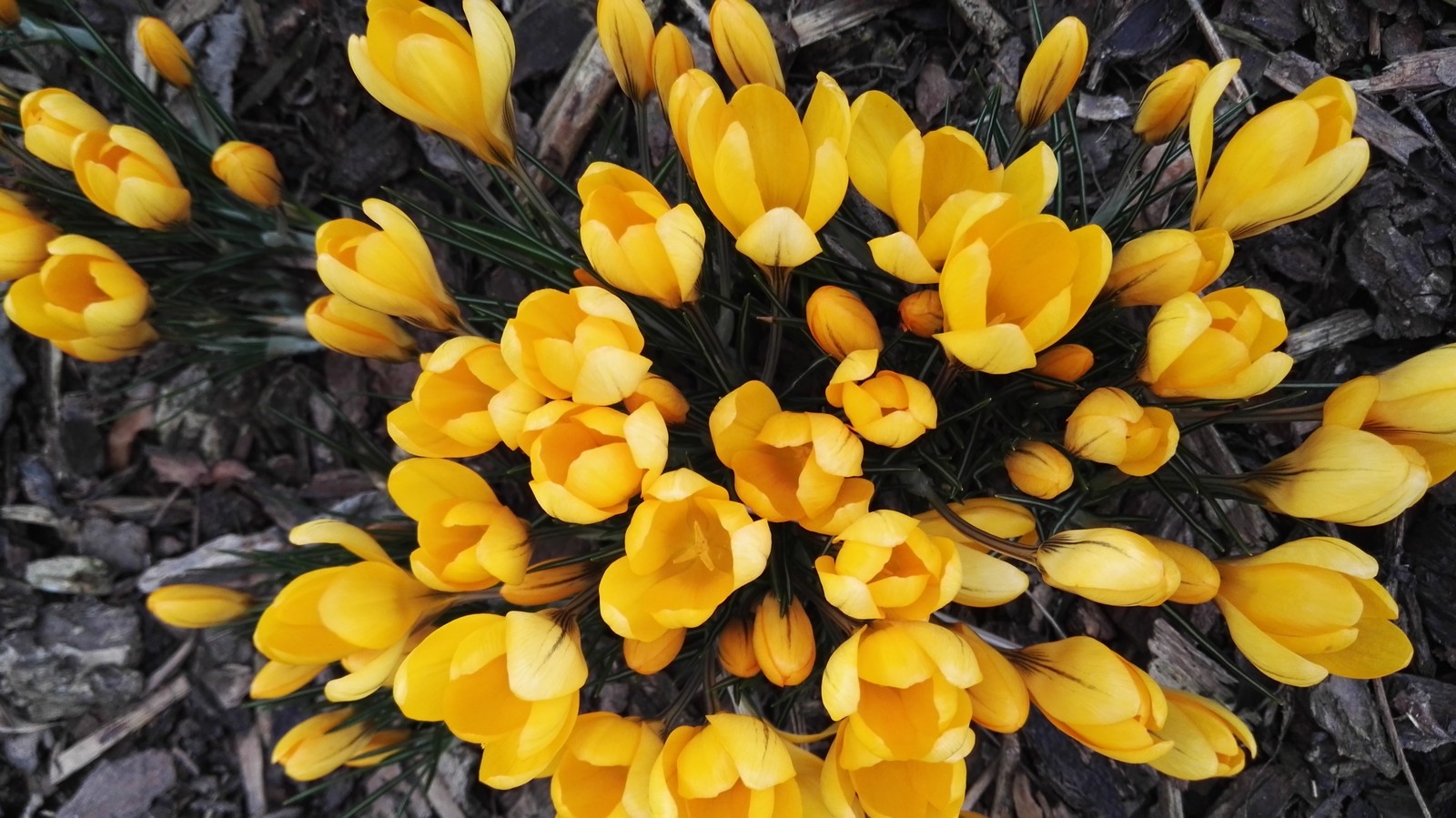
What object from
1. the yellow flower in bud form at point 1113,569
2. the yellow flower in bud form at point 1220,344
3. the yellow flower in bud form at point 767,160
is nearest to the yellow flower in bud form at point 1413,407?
the yellow flower in bud form at point 1220,344

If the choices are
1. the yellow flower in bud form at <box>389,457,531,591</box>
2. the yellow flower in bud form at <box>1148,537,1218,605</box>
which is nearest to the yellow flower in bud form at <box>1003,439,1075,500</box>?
the yellow flower in bud form at <box>1148,537,1218,605</box>

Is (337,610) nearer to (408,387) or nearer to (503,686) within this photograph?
(503,686)

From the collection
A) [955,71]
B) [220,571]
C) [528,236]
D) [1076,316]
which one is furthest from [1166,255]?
[220,571]

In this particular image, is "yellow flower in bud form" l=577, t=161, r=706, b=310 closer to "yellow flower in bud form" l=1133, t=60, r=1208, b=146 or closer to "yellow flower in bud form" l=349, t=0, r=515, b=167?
"yellow flower in bud form" l=349, t=0, r=515, b=167

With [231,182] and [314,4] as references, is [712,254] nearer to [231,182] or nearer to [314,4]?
[231,182]

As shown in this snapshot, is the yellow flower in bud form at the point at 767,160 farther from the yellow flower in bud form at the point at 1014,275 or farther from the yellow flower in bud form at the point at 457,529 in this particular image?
the yellow flower in bud form at the point at 457,529

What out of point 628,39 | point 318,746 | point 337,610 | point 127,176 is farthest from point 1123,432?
point 127,176
